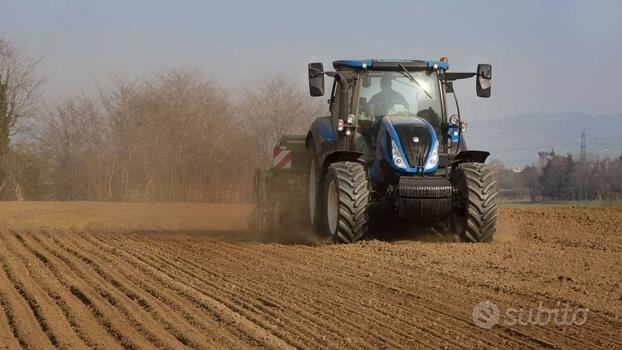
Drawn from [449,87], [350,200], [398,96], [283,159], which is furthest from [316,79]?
[283,159]

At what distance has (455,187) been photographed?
40.4ft

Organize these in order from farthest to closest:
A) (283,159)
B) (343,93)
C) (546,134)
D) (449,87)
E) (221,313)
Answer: (546,134) < (283,159) < (449,87) < (343,93) < (221,313)

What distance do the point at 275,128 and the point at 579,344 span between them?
101 feet

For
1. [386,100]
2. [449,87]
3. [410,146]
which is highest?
[449,87]

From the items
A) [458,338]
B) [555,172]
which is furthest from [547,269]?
[555,172]

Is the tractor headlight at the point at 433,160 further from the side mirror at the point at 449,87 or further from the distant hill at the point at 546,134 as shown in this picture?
the distant hill at the point at 546,134

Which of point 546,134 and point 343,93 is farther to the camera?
point 546,134

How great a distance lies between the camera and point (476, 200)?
1194 centimetres

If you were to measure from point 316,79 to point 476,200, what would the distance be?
2.57m

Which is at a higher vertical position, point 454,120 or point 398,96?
point 398,96

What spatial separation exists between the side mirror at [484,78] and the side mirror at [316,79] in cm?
204

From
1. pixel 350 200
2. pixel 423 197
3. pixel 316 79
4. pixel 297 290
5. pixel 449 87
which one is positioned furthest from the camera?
pixel 449 87

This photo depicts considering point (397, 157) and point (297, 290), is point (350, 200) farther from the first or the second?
point (297, 290)

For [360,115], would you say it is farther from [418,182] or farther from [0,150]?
[0,150]
